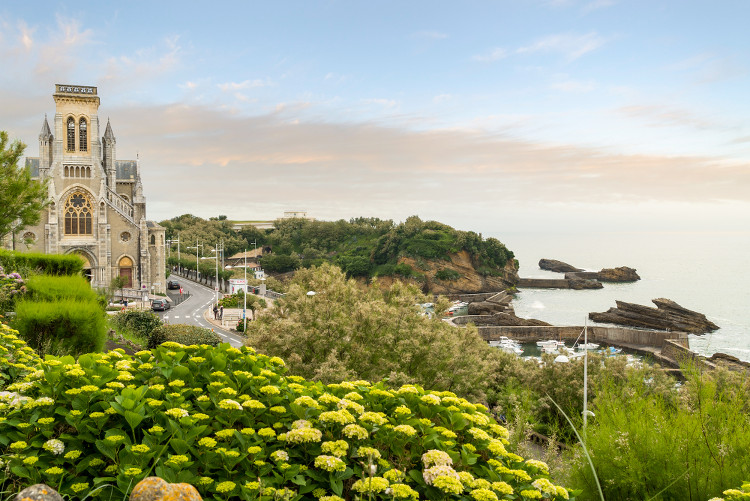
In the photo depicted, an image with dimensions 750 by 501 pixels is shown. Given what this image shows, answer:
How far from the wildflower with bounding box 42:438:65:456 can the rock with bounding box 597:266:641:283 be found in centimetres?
15705

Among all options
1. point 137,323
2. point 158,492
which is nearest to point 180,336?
point 137,323

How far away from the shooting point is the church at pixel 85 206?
52594mm

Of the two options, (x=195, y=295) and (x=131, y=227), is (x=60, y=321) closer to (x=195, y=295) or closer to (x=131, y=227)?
(x=131, y=227)

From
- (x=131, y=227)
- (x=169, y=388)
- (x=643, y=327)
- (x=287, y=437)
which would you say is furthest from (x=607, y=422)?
(x=643, y=327)

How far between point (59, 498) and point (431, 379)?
13573 mm

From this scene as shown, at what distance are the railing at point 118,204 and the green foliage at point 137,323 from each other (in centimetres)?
3016

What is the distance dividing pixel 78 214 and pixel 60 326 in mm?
48460

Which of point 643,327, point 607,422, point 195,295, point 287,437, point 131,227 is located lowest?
point 643,327

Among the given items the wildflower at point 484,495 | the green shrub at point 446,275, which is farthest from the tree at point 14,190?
the green shrub at point 446,275

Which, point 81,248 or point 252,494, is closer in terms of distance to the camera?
point 252,494

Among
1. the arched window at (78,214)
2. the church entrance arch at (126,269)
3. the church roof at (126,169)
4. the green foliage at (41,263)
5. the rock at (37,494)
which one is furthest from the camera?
the church roof at (126,169)

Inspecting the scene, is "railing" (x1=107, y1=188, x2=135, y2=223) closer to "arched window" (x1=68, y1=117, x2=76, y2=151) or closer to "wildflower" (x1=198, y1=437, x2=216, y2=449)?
"arched window" (x1=68, y1=117, x2=76, y2=151)

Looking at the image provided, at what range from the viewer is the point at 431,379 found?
1633cm

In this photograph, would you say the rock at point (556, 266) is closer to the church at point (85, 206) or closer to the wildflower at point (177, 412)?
the church at point (85, 206)
